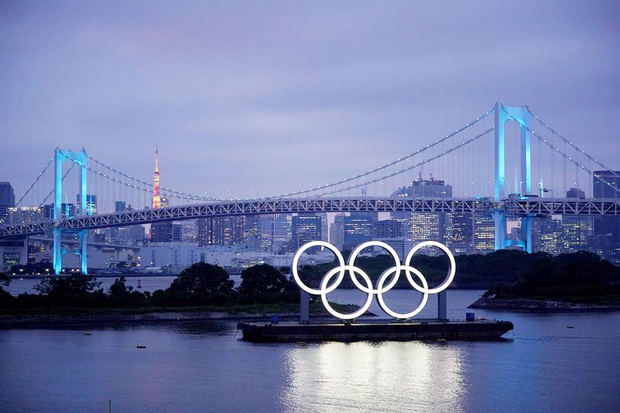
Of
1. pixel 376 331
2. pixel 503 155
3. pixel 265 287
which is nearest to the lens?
pixel 376 331

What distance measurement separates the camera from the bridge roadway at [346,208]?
6938cm

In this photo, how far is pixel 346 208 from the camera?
244ft

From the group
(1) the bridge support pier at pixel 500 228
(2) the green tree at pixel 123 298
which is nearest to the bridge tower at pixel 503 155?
(1) the bridge support pier at pixel 500 228

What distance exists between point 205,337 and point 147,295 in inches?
461

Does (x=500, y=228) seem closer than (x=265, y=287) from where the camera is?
No

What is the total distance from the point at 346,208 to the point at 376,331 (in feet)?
133

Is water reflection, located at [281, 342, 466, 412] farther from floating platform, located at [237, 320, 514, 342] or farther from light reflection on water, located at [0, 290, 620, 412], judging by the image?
floating platform, located at [237, 320, 514, 342]

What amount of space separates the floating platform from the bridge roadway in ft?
114

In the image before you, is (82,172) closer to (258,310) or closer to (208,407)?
(258,310)

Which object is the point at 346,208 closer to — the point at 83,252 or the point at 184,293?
the point at 83,252

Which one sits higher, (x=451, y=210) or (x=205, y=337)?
(x=451, y=210)

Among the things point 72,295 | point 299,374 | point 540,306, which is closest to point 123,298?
point 72,295

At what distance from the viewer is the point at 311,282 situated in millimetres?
75500

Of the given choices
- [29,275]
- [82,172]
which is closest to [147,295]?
[82,172]
